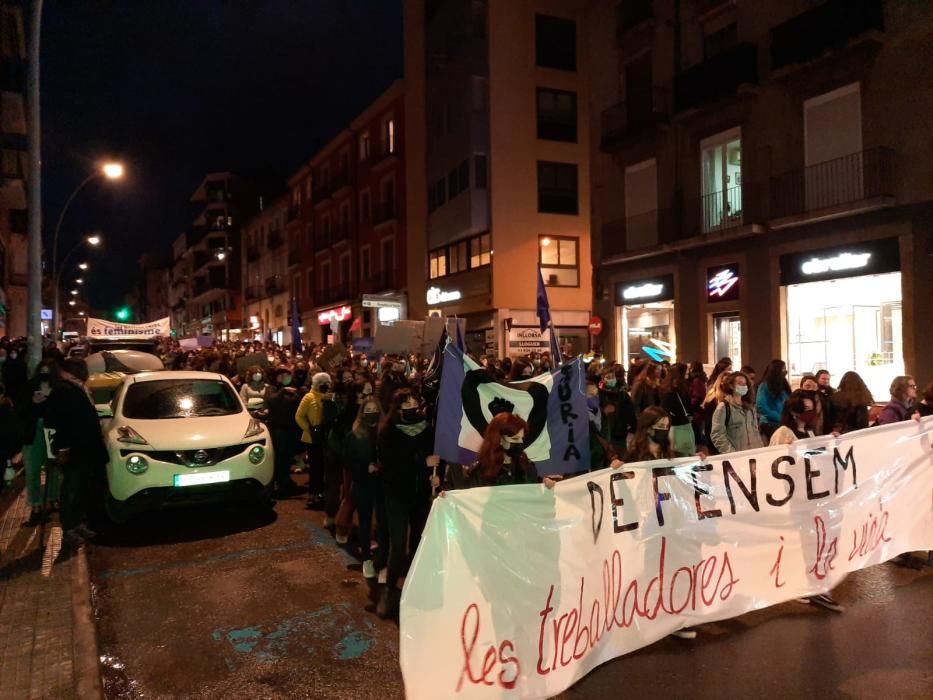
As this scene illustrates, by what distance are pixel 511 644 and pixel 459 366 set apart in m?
2.40

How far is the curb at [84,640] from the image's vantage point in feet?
13.2

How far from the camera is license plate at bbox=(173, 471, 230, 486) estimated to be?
7.16m

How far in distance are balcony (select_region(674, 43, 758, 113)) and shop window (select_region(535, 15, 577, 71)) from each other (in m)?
10.9

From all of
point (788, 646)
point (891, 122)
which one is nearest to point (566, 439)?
point (788, 646)

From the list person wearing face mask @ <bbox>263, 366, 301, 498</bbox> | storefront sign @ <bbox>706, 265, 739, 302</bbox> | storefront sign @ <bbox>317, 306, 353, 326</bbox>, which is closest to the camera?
person wearing face mask @ <bbox>263, 366, 301, 498</bbox>

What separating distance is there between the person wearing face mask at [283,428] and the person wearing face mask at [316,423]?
0.41 metres

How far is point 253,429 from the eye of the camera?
8016mm

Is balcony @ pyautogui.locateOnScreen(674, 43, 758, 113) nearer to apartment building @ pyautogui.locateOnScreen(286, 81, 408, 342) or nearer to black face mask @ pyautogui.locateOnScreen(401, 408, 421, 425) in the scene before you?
apartment building @ pyautogui.locateOnScreen(286, 81, 408, 342)

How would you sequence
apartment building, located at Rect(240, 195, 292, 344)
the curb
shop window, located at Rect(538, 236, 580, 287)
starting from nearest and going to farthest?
the curb
shop window, located at Rect(538, 236, 580, 287)
apartment building, located at Rect(240, 195, 292, 344)

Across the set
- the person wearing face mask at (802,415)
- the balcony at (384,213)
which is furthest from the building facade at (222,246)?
the person wearing face mask at (802,415)

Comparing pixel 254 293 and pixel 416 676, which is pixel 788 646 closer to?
pixel 416 676

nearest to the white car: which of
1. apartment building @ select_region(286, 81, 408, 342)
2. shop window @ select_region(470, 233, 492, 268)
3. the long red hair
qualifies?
the long red hair

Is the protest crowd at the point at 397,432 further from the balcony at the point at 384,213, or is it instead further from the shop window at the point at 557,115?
the balcony at the point at 384,213

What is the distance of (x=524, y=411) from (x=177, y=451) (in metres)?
3.75
